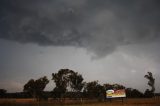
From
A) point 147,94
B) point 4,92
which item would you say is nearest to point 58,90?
point 147,94

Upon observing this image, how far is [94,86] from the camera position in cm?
12119

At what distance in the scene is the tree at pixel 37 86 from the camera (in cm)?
11914

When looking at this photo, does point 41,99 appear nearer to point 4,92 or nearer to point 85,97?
point 85,97

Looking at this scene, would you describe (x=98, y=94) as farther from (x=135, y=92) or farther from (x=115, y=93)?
(x=135, y=92)

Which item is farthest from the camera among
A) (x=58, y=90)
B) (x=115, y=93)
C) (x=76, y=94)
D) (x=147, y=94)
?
(x=147, y=94)

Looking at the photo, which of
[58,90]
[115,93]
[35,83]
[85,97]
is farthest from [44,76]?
[115,93]

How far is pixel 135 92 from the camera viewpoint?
485 ft

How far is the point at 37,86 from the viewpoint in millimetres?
119500

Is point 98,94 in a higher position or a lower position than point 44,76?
lower

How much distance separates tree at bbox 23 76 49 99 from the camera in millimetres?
119144

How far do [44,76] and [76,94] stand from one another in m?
17.6

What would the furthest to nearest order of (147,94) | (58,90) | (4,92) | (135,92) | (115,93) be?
(4,92), (135,92), (147,94), (58,90), (115,93)

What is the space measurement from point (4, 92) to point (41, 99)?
6515 cm

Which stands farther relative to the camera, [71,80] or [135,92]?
[135,92]
